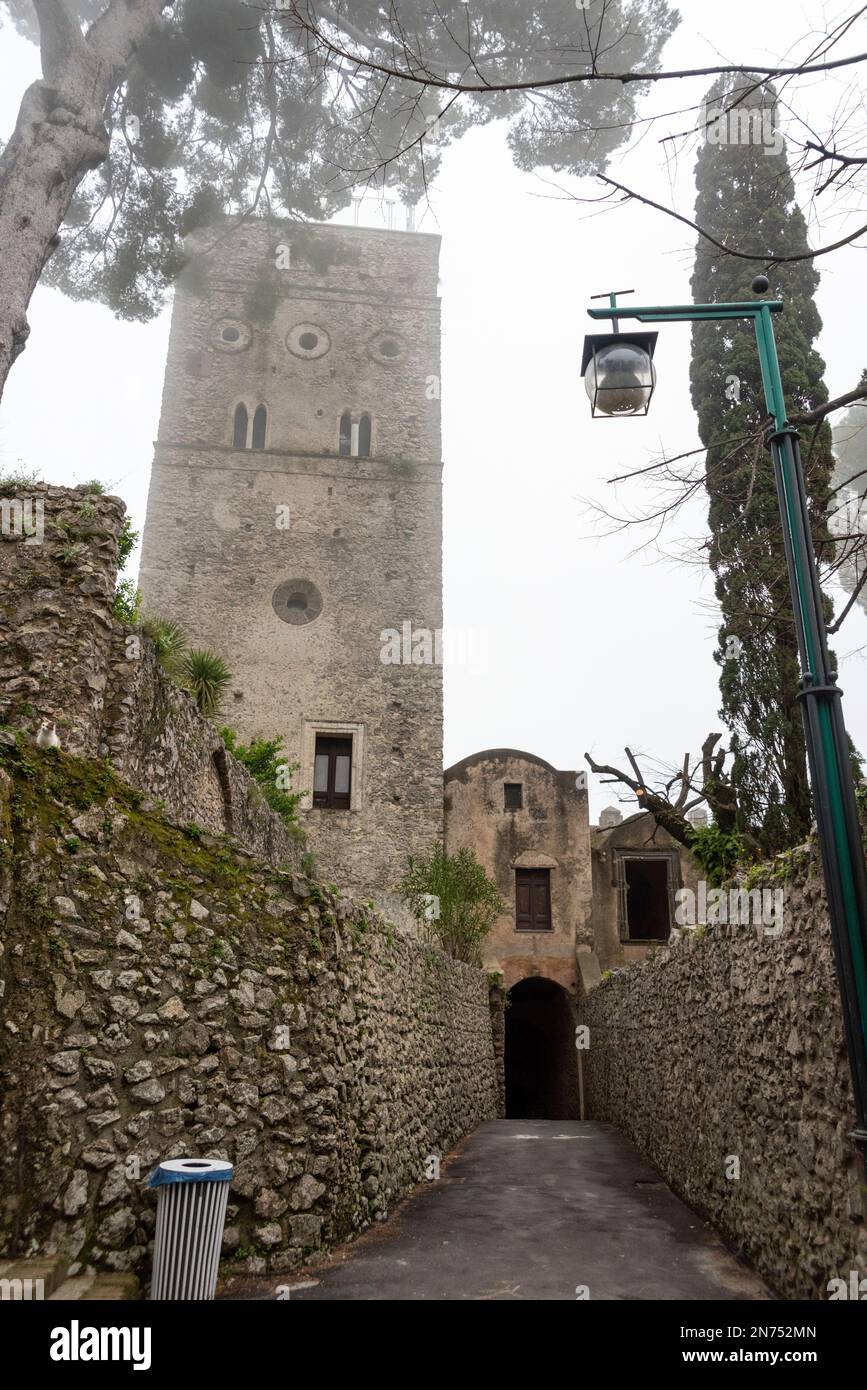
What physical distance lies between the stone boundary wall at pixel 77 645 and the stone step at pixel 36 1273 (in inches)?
93.9

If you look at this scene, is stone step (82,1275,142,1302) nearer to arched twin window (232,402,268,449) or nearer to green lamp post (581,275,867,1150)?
green lamp post (581,275,867,1150)

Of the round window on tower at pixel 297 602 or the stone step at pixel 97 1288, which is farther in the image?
the round window on tower at pixel 297 602

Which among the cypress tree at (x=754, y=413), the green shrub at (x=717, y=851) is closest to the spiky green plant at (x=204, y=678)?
the cypress tree at (x=754, y=413)

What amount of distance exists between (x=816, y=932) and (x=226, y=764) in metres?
5.81

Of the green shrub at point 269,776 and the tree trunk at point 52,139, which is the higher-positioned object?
the tree trunk at point 52,139

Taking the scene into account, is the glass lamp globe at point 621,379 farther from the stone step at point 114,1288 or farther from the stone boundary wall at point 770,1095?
the stone step at point 114,1288

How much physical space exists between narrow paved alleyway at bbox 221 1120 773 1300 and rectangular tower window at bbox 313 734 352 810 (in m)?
10.5

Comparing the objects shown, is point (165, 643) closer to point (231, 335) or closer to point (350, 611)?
point (350, 611)

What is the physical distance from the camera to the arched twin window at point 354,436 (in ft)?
70.8

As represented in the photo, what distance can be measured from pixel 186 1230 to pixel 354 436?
20067 mm

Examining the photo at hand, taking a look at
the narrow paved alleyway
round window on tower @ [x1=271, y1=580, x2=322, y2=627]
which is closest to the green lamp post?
the narrow paved alleyway

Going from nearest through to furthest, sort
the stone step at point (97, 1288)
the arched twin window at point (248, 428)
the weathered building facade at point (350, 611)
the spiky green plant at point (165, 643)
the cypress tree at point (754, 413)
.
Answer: the stone step at point (97, 1288)
the spiky green plant at point (165, 643)
the cypress tree at point (754, 413)
the weathered building facade at point (350, 611)
the arched twin window at point (248, 428)

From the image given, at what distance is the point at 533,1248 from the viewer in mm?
5164

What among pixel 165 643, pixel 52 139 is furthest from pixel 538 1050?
pixel 52 139
